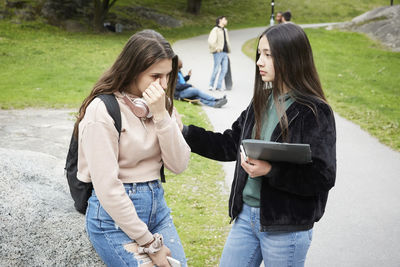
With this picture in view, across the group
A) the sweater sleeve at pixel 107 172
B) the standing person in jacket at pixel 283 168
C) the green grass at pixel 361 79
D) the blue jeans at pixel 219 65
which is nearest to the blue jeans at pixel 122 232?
the sweater sleeve at pixel 107 172

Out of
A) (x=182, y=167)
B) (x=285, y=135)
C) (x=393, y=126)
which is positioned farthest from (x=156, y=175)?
(x=393, y=126)

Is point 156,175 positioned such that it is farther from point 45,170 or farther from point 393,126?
point 393,126

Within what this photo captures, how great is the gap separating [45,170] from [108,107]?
154cm

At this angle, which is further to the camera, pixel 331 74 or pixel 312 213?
pixel 331 74

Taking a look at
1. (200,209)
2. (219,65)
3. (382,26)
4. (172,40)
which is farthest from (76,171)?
(382,26)

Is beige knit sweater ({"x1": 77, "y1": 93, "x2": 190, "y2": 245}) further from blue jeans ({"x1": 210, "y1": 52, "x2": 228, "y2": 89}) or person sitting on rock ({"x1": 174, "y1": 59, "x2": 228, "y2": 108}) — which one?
blue jeans ({"x1": 210, "y1": 52, "x2": 228, "y2": 89})

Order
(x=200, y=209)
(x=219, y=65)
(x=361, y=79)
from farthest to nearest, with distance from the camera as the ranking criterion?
(x=361, y=79) → (x=219, y=65) → (x=200, y=209)

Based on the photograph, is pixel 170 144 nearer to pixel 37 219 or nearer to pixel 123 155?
pixel 123 155

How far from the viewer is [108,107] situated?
2762 millimetres

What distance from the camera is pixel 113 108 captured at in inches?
109

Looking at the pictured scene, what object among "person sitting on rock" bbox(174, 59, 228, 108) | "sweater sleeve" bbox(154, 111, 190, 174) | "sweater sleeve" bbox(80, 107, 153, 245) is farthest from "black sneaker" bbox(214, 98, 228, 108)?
"sweater sleeve" bbox(80, 107, 153, 245)

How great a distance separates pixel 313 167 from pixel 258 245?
0.64 m

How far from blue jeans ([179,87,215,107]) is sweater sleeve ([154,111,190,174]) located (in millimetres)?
9437

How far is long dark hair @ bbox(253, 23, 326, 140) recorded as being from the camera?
284 centimetres
